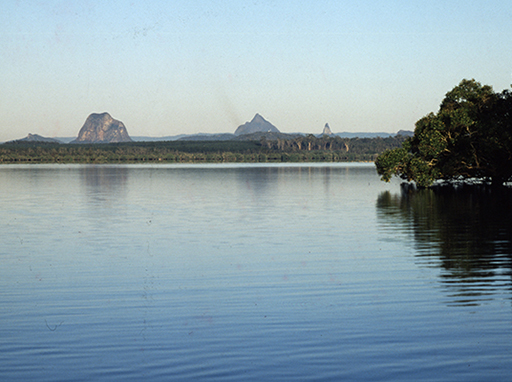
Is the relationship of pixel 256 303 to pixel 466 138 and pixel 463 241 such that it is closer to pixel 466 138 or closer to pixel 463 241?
pixel 463 241

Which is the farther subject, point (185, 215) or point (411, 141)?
point (411, 141)

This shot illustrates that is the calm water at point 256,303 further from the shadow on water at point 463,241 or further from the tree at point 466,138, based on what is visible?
the tree at point 466,138

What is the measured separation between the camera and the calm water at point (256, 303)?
10.5 meters

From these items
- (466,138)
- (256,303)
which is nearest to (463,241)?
(256,303)

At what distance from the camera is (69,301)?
51.4ft

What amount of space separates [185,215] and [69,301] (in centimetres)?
2536

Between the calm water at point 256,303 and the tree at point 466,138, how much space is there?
118 feet

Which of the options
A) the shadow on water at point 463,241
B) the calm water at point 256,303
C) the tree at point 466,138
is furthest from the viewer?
the tree at point 466,138

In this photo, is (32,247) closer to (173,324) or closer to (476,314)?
(173,324)

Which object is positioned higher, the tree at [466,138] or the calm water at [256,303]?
the tree at [466,138]

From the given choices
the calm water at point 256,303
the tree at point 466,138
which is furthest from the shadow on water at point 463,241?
the tree at point 466,138

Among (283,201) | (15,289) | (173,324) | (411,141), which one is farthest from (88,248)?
(411,141)

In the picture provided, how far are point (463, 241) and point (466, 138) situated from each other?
146ft

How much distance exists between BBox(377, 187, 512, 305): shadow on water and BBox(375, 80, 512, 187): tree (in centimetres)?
1781
